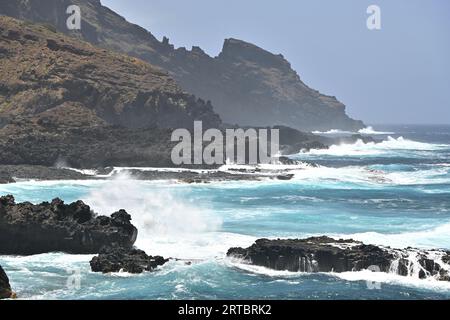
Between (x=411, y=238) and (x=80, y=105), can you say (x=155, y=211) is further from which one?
(x=80, y=105)

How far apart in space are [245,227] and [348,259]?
11.0 metres

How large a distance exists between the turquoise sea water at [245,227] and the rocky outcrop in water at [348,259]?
1.40 feet

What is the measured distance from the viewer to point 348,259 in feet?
80.3

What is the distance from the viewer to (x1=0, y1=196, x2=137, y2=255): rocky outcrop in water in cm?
2694

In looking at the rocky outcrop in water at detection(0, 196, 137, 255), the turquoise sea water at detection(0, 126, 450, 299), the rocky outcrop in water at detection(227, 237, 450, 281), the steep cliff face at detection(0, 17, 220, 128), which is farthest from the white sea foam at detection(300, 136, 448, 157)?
the rocky outcrop in water at detection(227, 237, 450, 281)

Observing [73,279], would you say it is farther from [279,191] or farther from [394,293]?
[279,191]

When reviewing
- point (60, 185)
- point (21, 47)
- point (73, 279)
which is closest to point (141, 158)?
point (60, 185)

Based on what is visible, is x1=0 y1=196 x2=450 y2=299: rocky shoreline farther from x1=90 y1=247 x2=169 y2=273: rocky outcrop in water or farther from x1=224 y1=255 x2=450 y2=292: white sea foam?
x1=224 y1=255 x2=450 y2=292: white sea foam

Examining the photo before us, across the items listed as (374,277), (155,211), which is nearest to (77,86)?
(155,211)

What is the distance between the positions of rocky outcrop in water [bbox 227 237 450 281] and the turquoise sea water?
1.40 feet

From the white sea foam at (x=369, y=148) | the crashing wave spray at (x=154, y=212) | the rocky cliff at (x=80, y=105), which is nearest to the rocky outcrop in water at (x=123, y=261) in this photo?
the crashing wave spray at (x=154, y=212)

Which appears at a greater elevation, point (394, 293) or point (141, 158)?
point (141, 158)
